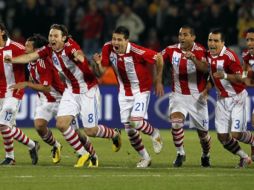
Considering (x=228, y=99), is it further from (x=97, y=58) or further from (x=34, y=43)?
(x=34, y=43)

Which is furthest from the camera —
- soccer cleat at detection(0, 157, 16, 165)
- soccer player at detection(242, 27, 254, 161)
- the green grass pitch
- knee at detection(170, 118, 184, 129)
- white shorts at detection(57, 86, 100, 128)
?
knee at detection(170, 118, 184, 129)

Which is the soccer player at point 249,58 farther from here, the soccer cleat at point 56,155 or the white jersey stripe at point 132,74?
the soccer cleat at point 56,155

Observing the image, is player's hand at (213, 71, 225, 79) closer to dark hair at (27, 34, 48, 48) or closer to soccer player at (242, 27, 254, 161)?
soccer player at (242, 27, 254, 161)

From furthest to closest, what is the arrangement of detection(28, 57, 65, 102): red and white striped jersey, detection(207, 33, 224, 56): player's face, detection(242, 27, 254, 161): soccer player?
detection(28, 57, 65, 102): red and white striped jersey < detection(207, 33, 224, 56): player's face < detection(242, 27, 254, 161): soccer player

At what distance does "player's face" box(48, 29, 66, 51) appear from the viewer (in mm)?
15000

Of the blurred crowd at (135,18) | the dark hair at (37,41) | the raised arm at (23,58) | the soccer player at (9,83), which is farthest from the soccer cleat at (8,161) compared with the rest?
the blurred crowd at (135,18)

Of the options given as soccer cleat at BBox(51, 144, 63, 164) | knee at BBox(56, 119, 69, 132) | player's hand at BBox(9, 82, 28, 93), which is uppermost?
player's hand at BBox(9, 82, 28, 93)

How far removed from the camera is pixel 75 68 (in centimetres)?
1530

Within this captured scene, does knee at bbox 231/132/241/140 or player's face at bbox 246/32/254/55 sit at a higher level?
player's face at bbox 246/32/254/55

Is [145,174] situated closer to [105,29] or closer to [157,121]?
[157,121]

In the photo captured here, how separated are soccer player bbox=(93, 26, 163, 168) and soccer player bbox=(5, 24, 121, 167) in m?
0.37

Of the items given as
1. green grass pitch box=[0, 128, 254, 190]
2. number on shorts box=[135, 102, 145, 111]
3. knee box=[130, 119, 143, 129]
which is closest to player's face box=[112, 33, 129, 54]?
number on shorts box=[135, 102, 145, 111]

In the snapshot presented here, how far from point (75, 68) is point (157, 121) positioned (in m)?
8.94

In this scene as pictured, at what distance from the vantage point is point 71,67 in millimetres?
15266
